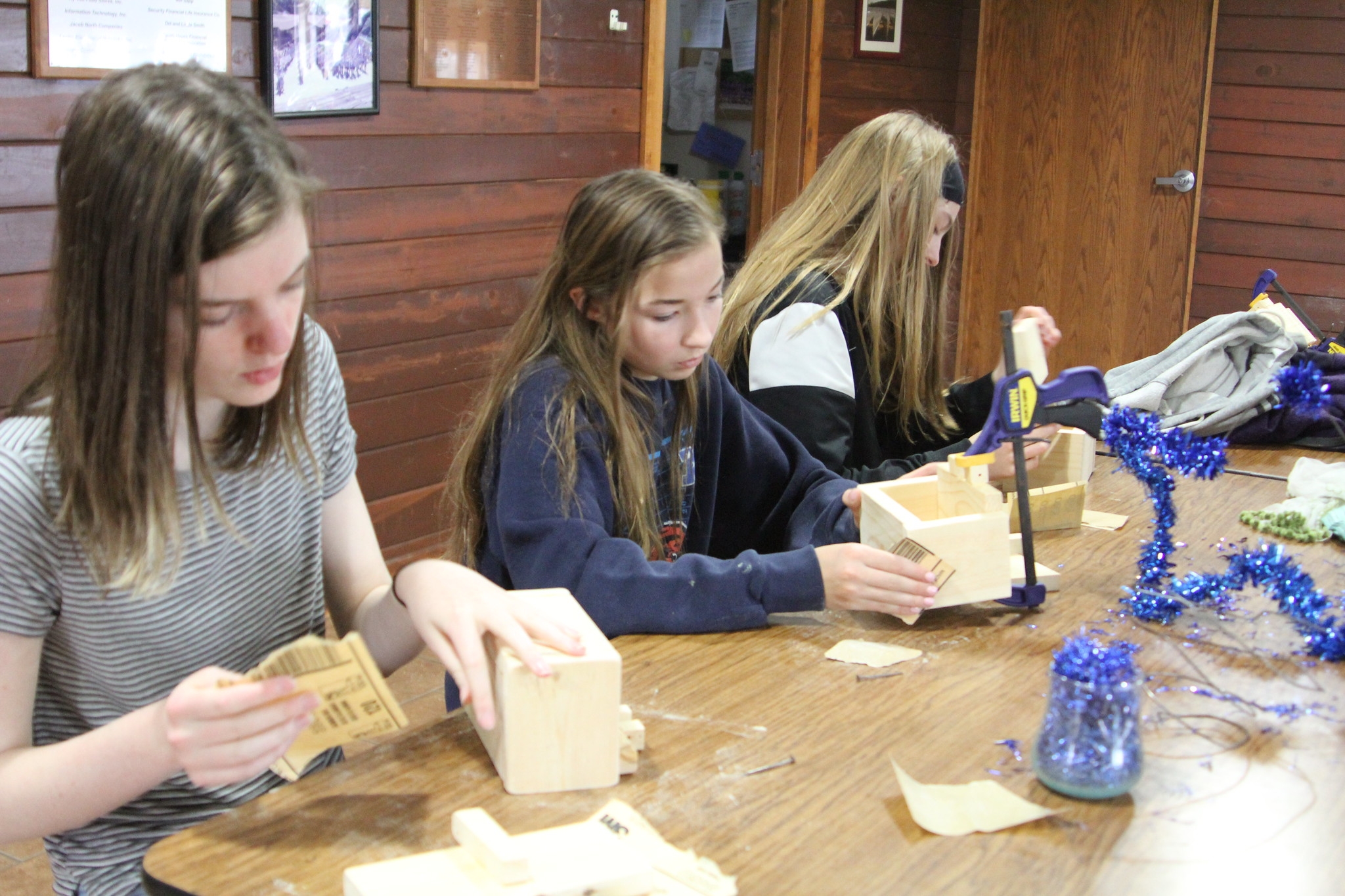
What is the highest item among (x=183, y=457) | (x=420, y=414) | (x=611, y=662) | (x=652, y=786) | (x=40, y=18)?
(x=40, y=18)

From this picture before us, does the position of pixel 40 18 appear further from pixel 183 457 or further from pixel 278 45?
pixel 183 457

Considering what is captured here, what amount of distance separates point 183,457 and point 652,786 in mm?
523

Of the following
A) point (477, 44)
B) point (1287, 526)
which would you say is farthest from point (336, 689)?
point (477, 44)

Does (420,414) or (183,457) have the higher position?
(183,457)

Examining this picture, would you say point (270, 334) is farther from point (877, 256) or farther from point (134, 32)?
point (134, 32)

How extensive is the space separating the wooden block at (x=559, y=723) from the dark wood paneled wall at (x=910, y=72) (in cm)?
445

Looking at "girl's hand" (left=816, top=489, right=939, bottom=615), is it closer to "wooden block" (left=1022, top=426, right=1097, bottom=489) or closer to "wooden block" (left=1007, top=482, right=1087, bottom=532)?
"wooden block" (left=1007, top=482, right=1087, bottom=532)

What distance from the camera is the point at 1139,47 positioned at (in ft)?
17.6

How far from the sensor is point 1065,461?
1.97 m

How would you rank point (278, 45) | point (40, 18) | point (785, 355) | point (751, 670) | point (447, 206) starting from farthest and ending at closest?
point (447, 206) → point (278, 45) → point (40, 18) → point (785, 355) → point (751, 670)

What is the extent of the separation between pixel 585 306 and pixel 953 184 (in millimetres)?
988

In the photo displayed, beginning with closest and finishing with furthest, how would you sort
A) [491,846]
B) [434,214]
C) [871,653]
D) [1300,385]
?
[491,846], [871,653], [1300,385], [434,214]

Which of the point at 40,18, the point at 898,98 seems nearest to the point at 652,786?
the point at 40,18

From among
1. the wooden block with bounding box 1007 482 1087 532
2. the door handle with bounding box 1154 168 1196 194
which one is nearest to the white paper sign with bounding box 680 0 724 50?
the door handle with bounding box 1154 168 1196 194
